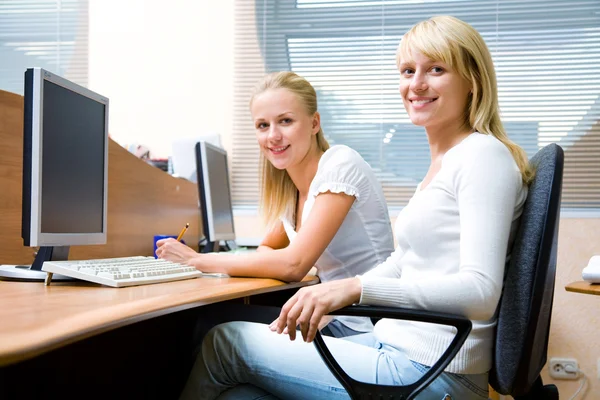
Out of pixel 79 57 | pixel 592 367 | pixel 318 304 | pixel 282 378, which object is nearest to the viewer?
pixel 318 304

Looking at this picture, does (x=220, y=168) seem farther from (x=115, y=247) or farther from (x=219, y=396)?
(x=219, y=396)

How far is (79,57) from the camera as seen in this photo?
3.51 m

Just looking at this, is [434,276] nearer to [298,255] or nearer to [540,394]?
[540,394]

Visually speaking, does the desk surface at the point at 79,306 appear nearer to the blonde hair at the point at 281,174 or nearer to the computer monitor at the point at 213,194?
the blonde hair at the point at 281,174

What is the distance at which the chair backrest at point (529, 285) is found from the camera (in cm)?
102

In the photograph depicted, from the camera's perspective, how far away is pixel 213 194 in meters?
2.53

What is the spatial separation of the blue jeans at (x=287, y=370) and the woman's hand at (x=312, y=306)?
11 cm

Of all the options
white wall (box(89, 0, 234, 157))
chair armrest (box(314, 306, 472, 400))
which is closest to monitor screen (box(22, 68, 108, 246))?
Result: chair armrest (box(314, 306, 472, 400))

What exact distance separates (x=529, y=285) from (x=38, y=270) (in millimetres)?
1008

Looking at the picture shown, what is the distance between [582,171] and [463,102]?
2.03m

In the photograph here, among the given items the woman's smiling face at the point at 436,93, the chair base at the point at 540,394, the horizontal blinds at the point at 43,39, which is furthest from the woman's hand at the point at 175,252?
the horizontal blinds at the point at 43,39

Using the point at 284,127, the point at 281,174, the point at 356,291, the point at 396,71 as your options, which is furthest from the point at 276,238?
the point at 396,71

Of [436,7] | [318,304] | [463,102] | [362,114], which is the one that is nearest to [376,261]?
[463,102]

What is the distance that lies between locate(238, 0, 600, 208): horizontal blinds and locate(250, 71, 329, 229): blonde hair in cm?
122
